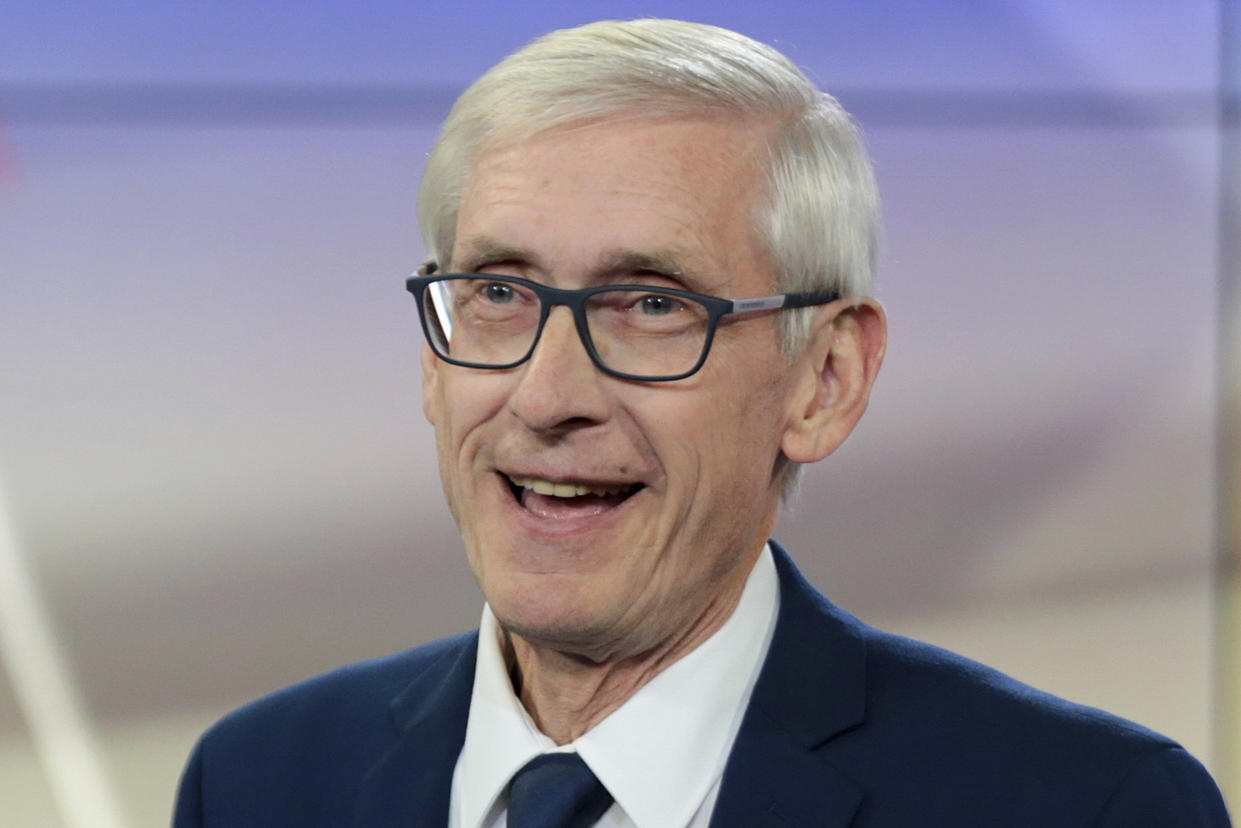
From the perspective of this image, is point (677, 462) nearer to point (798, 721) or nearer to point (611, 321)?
point (611, 321)

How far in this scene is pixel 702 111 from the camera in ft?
4.68

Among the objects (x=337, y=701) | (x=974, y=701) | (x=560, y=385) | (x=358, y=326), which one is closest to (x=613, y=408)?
(x=560, y=385)

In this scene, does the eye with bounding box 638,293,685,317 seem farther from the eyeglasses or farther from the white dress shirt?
the white dress shirt

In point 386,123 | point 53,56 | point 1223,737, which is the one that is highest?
point 53,56

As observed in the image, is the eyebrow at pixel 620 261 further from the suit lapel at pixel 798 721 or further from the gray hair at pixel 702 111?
the suit lapel at pixel 798 721

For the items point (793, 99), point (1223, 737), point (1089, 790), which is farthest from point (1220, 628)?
point (793, 99)

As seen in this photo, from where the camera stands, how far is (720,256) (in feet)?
4.66

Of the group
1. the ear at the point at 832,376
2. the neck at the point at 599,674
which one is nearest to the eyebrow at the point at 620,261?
the ear at the point at 832,376

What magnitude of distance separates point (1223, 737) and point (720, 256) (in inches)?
86.2

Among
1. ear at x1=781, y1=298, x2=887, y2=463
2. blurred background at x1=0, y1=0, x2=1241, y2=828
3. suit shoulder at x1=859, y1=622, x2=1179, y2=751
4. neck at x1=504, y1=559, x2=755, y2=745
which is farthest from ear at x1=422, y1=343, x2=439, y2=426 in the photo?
blurred background at x1=0, y1=0, x2=1241, y2=828

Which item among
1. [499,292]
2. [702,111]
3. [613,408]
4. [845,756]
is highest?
[702,111]

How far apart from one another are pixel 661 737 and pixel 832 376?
424mm

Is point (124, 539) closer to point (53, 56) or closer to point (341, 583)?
point (341, 583)

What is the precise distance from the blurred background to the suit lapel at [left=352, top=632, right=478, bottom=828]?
0.99 m
